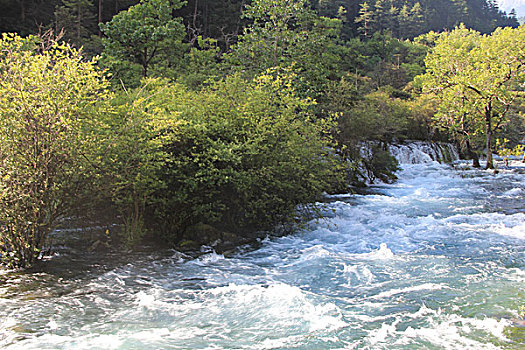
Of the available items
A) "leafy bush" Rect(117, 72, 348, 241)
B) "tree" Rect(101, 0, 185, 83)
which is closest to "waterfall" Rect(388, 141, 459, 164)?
"tree" Rect(101, 0, 185, 83)

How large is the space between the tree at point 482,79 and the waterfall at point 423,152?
2928 mm

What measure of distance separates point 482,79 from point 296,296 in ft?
66.3

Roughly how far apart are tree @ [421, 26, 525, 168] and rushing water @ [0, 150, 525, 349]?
14.0 meters

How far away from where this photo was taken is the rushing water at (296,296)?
4914 millimetres

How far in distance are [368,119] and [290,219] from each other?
11.2 metres

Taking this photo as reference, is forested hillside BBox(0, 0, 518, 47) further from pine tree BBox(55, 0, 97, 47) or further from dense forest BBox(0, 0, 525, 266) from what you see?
dense forest BBox(0, 0, 525, 266)

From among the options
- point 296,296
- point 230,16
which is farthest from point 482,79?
point 230,16

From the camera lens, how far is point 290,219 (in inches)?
429

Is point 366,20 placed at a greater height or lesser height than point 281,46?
greater

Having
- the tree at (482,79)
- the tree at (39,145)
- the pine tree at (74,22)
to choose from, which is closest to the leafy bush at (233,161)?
the tree at (39,145)

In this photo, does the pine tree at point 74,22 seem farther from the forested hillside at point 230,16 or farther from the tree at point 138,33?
the tree at point 138,33

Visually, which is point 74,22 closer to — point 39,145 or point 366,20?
point 39,145

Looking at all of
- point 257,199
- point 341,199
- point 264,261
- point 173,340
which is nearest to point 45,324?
point 173,340

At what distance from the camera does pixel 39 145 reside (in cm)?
659
